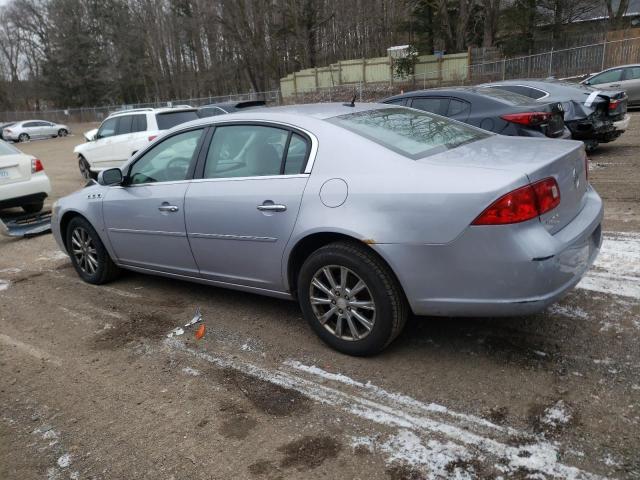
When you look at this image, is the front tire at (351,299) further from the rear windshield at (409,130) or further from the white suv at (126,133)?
the white suv at (126,133)

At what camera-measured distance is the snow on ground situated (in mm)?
4066

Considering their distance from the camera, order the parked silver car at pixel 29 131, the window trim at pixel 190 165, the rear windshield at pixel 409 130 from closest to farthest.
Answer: the rear windshield at pixel 409 130
the window trim at pixel 190 165
the parked silver car at pixel 29 131

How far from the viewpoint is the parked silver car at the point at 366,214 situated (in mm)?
2838

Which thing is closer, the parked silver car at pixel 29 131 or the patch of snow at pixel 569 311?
the patch of snow at pixel 569 311

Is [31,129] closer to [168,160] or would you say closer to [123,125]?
[123,125]

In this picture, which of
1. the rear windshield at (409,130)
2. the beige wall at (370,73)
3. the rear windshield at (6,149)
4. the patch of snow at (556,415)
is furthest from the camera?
the beige wall at (370,73)

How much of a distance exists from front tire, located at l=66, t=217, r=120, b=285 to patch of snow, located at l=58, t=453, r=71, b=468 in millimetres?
2700

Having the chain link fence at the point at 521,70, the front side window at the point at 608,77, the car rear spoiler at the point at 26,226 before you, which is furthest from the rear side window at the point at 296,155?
the chain link fence at the point at 521,70

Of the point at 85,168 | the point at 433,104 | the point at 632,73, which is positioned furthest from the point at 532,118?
the point at 632,73

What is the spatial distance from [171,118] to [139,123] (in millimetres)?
→ 813

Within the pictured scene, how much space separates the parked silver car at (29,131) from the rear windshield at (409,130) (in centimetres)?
3806

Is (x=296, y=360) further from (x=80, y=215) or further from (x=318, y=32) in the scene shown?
(x=318, y=32)

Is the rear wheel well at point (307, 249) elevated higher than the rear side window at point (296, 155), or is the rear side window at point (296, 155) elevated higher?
the rear side window at point (296, 155)

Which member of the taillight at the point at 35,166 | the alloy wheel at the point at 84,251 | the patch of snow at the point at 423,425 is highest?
the taillight at the point at 35,166
